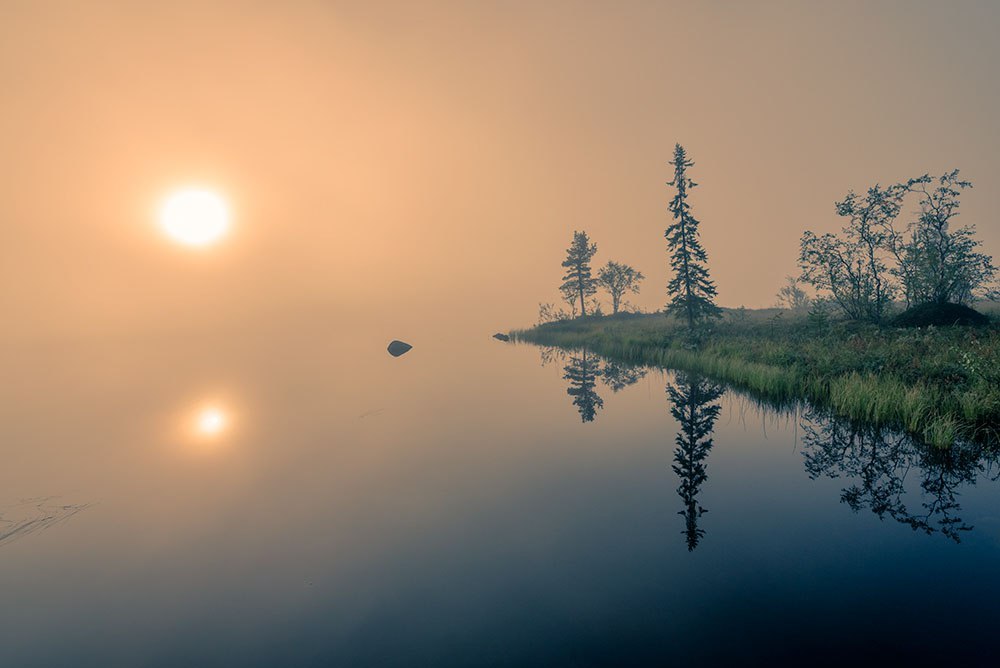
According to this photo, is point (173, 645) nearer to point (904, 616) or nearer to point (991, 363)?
point (904, 616)

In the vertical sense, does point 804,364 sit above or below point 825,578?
above

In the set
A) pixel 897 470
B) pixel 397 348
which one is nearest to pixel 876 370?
pixel 897 470

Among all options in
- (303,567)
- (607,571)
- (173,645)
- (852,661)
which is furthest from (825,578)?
(173,645)

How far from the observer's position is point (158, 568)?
7277 millimetres

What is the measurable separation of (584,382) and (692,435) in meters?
10.7

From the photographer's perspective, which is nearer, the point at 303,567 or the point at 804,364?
the point at 303,567

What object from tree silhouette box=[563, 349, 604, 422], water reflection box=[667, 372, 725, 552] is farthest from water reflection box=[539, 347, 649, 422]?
water reflection box=[667, 372, 725, 552]

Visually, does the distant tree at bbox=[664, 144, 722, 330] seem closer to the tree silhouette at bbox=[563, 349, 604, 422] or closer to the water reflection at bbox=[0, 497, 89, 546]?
the tree silhouette at bbox=[563, 349, 604, 422]

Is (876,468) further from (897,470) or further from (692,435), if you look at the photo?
(692,435)

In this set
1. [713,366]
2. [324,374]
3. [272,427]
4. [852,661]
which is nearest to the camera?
[852,661]

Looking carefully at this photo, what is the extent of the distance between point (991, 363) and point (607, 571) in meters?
16.6

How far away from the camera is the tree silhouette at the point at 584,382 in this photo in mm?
17266

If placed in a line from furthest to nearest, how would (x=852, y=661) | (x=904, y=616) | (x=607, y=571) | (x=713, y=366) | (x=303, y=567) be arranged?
(x=713, y=366) < (x=303, y=567) < (x=607, y=571) < (x=904, y=616) < (x=852, y=661)

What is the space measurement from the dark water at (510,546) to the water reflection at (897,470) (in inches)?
2.3
